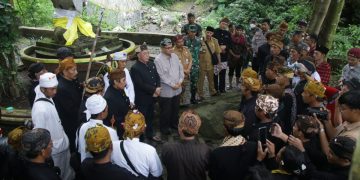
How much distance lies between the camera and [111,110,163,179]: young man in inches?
142

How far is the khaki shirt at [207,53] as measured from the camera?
26.9ft

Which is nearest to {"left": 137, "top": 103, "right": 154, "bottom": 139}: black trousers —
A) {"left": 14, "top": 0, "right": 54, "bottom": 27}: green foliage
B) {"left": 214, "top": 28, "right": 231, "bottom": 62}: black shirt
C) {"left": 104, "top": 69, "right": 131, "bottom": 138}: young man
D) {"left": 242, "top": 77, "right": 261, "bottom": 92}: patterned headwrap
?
{"left": 104, "top": 69, "right": 131, "bottom": 138}: young man

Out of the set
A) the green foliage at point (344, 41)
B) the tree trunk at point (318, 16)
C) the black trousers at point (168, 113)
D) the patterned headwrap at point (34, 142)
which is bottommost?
the black trousers at point (168, 113)

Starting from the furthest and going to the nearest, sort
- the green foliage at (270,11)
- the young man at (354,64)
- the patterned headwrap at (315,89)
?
the green foliage at (270,11)
the young man at (354,64)
the patterned headwrap at (315,89)

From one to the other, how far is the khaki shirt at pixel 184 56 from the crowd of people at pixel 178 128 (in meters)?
0.22

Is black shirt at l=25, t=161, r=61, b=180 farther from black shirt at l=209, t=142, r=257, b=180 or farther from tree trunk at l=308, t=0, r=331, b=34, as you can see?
tree trunk at l=308, t=0, r=331, b=34

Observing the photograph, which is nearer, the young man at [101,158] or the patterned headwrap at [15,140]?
the young man at [101,158]

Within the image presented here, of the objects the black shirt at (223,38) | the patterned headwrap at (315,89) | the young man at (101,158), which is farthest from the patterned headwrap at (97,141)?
the black shirt at (223,38)

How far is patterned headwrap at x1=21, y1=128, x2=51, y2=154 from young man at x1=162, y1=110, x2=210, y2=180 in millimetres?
1262

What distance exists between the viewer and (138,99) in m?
6.52

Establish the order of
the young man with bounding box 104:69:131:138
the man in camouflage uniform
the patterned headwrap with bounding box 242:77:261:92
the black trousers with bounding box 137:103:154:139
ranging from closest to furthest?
the patterned headwrap with bounding box 242:77:261:92 → the young man with bounding box 104:69:131:138 → the black trousers with bounding box 137:103:154:139 → the man in camouflage uniform

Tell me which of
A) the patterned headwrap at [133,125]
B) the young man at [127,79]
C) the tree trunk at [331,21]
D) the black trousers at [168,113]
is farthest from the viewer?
the tree trunk at [331,21]

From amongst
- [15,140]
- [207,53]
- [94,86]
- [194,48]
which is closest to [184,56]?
[194,48]

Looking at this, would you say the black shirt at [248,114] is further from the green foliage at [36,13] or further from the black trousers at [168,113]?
the green foliage at [36,13]
